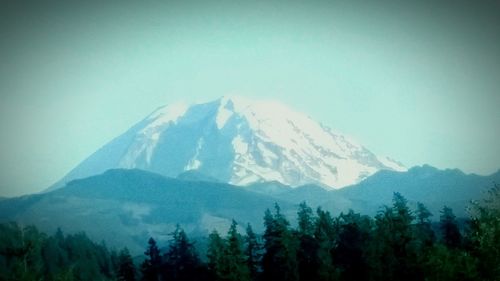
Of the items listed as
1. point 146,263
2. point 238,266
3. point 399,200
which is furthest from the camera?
point 146,263

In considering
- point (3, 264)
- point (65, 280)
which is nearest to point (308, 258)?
point (65, 280)

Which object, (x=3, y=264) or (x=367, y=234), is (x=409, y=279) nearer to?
(x=367, y=234)

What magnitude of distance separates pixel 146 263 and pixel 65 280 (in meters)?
35.9

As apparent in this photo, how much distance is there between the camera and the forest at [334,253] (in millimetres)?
43562

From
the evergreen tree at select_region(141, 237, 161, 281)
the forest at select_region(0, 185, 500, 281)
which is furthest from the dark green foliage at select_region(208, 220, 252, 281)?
the evergreen tree at select_region(141, 237, 161, 281)

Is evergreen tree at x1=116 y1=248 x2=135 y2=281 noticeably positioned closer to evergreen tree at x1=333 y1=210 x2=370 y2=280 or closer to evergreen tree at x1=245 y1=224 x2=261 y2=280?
evergreen tree at x1=245 y1=224 x2=261 y2=280

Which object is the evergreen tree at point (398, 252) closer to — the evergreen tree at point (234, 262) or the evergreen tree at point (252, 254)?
the evergreen tree at point (234, 262)

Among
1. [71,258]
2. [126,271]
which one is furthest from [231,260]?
[71,258]

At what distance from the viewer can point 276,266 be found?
68.2m

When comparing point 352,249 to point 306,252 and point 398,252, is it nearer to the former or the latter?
point 306,252

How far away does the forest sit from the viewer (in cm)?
4356

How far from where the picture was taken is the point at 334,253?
3012 inches

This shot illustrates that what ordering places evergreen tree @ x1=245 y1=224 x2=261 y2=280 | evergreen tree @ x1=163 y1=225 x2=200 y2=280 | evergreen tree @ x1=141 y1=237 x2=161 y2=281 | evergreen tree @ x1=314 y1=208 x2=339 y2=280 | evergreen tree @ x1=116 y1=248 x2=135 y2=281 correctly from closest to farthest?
evergreen tree @ x1=314 y1=208 x2=339 y2=280
evergreen tree @ x1=245 y1=224 x2=261 y2=280
evergreen tree @ x1=116 y1=248 x2=135 y2=281
evergreen tree @ x1=141 y1=237 x2=161 y2=281
evergreen tree @ x1=163 y1=225 x2=200 y2=280

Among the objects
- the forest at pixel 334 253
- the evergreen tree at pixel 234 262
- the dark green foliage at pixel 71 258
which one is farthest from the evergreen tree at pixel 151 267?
the dark green foliage at pixel 71 258
